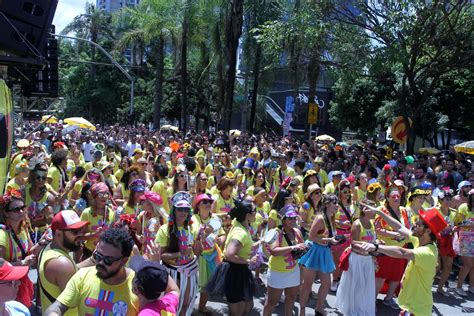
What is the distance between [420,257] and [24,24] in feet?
26.1

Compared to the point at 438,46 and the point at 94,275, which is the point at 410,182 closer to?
the point at 438,46

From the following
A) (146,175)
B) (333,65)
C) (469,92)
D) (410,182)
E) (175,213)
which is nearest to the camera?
(175,213)

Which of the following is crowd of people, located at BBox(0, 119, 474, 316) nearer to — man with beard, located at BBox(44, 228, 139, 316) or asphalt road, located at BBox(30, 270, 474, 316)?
man with beard, located at BBox(44, 228, 139, 316)

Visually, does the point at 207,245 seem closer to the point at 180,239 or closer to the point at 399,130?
the point at 180,239

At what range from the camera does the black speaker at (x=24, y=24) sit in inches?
345

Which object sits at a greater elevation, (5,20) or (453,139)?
(5,20)

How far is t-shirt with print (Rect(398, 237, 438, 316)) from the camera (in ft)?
15.4

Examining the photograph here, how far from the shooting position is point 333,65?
1630 cm

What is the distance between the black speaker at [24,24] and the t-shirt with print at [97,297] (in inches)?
265

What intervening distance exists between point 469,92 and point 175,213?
27.4m

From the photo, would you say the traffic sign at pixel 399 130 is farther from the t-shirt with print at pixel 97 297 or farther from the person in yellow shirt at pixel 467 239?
the t-shirt with print at pixel 97 297

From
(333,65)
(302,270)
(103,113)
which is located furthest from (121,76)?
(302,270)

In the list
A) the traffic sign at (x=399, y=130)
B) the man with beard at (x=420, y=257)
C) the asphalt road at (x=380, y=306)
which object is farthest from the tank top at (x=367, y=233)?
the traffic sign at (x=399, y=130)

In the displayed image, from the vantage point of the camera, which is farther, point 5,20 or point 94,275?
point 5,20
